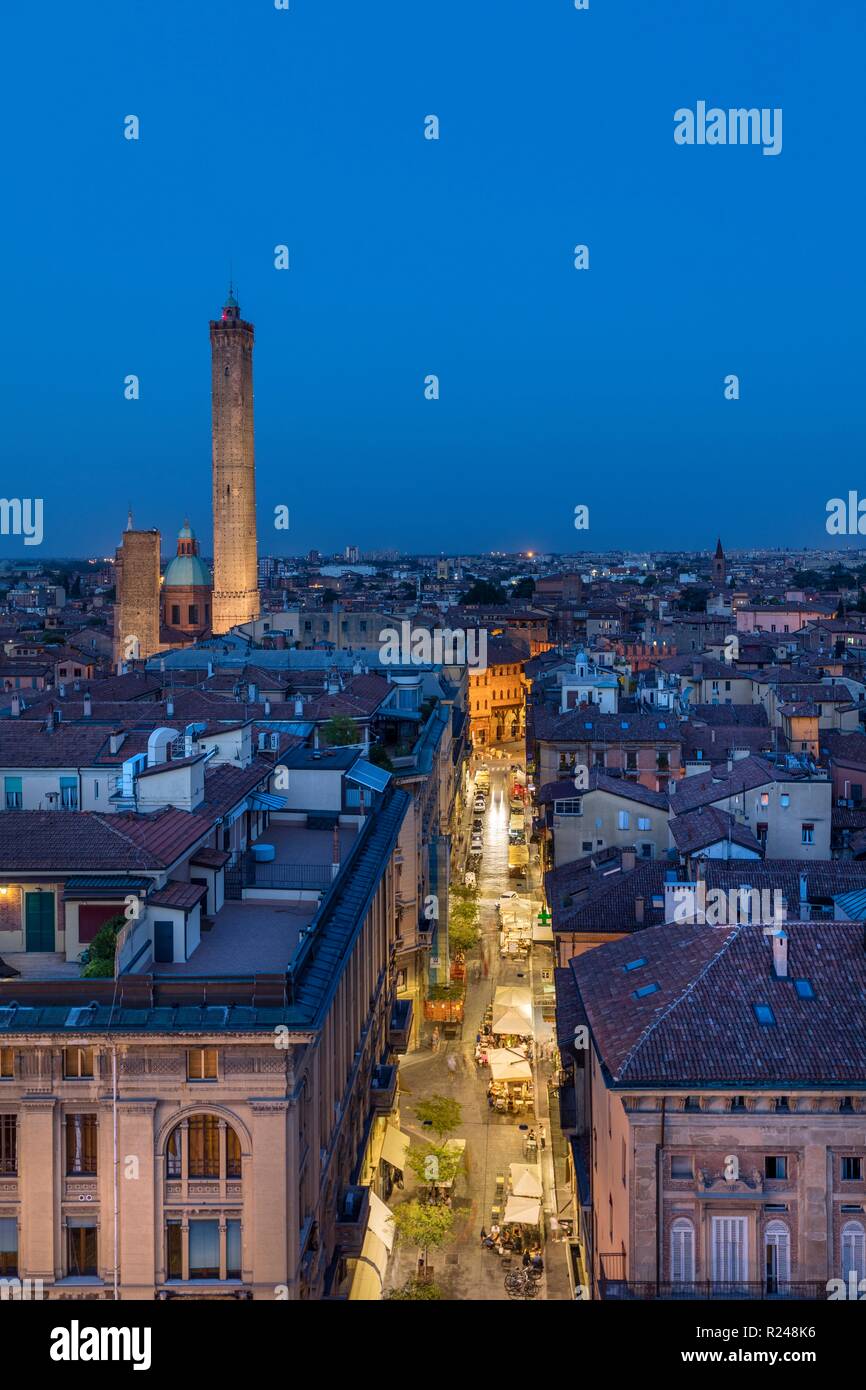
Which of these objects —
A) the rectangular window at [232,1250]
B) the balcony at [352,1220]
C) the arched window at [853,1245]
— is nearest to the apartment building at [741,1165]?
the arched window at [853,1245]

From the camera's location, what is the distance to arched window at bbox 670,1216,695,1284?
1491 cm

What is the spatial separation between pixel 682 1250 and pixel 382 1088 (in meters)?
7.66

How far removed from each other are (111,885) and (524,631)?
9417 centimetres

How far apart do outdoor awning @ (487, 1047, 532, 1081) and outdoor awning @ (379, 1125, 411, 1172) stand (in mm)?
3303

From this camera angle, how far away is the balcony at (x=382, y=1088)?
21.5 m

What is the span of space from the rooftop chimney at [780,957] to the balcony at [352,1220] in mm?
6226

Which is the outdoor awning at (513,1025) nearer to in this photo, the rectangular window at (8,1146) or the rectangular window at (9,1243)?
the rectangular window at (9,1243)

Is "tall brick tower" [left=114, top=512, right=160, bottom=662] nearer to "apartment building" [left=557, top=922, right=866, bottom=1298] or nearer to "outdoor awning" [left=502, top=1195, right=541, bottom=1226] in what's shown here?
"outdoor awning" [left=502, top=1195, right=541, bottom=1226]

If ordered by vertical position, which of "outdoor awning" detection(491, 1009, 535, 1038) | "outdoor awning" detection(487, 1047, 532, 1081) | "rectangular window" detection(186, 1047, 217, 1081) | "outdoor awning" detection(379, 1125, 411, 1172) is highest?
"rectangular window" detection(186, 1047, 217, 1081)

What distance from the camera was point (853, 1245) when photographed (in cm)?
1486

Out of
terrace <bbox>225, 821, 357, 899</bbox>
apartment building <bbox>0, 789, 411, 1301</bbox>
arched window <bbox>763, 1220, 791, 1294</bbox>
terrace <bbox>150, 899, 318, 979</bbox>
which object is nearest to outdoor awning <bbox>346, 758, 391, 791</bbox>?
terrace <bbox>225, 821, 357, 899</bbox>

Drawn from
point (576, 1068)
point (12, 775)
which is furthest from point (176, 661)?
point (576, 1068)

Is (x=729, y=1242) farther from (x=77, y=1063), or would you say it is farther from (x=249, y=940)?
(x=77, y=1063)
